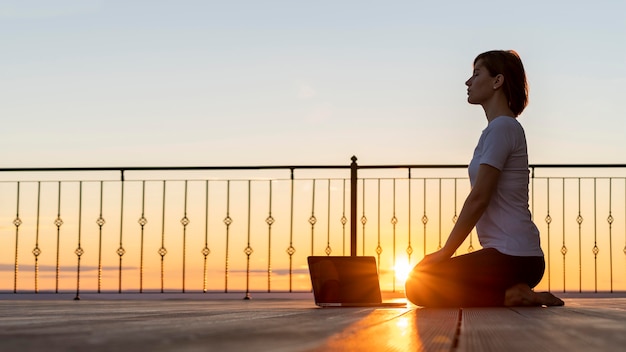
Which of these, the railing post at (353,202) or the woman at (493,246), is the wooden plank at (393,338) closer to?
the woman at (493,246)

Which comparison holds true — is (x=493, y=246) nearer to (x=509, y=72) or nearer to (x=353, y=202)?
(x=509, y=72)

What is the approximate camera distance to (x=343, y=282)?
117 inches

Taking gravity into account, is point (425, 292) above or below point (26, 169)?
below

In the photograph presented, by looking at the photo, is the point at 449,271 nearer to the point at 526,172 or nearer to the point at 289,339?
the point at 526,172

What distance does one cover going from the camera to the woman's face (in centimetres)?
279

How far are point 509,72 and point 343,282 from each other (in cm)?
89

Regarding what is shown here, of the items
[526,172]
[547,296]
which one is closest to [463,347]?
→ [547,296]

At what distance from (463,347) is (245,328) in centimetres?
35

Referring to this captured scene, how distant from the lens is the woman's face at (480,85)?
2787 mm

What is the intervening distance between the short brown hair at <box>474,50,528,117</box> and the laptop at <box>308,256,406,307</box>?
75 cm

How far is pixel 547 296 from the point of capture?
2488mm

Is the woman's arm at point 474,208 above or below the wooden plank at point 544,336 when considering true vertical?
above

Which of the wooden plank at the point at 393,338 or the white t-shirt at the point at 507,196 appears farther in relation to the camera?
the white t-shirt at the point at 507,196

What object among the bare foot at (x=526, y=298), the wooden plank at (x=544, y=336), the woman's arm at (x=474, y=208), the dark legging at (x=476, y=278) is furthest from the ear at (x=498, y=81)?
the wooden plank at (x=544, y=336)
